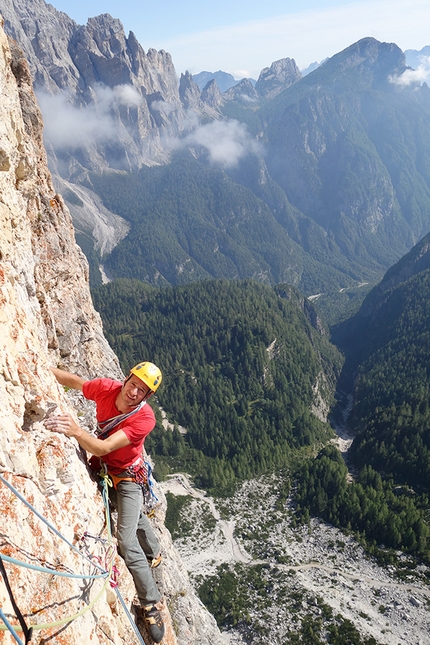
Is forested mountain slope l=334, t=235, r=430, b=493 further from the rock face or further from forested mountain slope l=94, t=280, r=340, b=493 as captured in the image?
the rock face

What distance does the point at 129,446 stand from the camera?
35.4 ft

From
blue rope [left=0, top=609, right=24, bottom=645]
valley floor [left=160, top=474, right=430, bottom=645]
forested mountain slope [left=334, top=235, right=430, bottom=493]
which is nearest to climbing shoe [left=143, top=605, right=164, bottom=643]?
blue rope [left=0, top=609, right=24, bottom=645]

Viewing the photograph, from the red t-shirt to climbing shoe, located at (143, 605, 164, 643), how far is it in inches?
180

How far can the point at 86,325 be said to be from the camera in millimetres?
24875

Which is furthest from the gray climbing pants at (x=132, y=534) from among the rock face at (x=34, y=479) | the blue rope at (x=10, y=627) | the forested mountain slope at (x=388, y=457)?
the forested mountain slope at (x=388, y=457)

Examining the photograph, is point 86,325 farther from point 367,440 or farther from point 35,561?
point 367,440

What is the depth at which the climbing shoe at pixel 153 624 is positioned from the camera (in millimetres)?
12125

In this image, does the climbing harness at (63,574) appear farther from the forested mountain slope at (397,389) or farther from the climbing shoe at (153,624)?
the forested mountain slope at (397,389)

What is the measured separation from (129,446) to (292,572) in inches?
2721

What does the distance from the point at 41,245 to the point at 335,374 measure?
6807 inches

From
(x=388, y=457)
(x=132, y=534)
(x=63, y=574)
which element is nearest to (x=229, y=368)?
(x=388, y=457)

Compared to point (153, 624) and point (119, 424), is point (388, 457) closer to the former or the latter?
point (153, 624)

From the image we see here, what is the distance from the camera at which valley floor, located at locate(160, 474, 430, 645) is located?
55406mm

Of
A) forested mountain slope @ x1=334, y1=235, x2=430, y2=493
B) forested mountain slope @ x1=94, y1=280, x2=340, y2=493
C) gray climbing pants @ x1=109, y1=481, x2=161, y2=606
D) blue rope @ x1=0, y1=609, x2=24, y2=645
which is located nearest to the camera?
blue rope @ x1=0, y1=609, x2=24, y2=645
